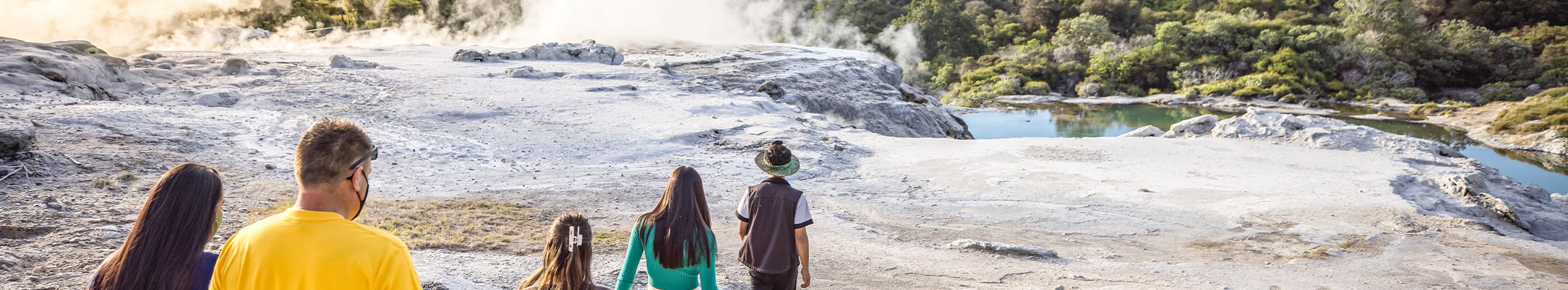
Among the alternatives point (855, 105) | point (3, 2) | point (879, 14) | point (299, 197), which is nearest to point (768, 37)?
point (879, 14)

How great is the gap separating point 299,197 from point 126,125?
31.0 feet

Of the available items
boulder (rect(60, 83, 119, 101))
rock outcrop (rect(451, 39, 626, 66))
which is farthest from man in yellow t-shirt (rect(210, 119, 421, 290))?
rock outcrop (rect(451, 39, 626, 66))

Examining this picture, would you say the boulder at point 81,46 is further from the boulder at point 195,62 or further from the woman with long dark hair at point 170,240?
the woman with long dark hair at point 170,240

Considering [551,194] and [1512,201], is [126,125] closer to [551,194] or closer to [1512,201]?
[551,194]

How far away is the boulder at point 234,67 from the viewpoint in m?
13.7

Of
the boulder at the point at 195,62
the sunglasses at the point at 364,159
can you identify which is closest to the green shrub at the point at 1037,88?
the boulder at the point at 195,62

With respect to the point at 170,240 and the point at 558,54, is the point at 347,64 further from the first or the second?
the point at 170,240

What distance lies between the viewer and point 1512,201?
930 cm

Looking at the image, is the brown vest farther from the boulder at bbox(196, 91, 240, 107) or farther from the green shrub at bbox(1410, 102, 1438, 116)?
the green shrub at bbox(1410, 102, 1438, 116)

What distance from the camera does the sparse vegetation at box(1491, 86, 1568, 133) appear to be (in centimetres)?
2103

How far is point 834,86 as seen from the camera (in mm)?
17734

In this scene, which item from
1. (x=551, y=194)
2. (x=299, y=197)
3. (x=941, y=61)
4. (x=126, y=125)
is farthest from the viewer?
(x=941, y=61)

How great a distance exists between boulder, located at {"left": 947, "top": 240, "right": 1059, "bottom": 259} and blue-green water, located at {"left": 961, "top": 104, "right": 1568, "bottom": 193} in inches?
487

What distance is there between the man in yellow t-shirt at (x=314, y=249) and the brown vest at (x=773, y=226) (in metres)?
1.87
